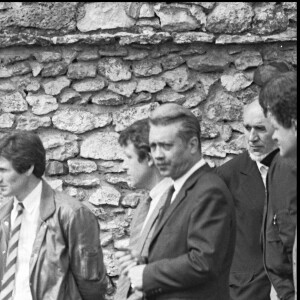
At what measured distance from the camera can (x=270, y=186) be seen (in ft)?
15.4

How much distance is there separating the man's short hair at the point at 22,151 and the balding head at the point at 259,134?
1.32 m

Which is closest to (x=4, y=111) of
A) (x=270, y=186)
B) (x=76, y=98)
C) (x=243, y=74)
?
(x=76, y=98)

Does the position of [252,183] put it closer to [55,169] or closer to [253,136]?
[253,136]

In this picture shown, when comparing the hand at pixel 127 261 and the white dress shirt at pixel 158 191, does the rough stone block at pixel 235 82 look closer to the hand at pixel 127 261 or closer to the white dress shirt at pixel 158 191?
the white dress shirt at pixel 158 191

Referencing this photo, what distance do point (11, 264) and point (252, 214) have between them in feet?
4.85

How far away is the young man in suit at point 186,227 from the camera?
166 inches

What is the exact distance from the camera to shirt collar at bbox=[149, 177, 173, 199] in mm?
4684

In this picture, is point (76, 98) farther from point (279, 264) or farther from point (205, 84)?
point (279, 264)

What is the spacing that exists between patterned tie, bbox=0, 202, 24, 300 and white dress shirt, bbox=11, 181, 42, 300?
0.02m

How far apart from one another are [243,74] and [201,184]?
9.16 feet

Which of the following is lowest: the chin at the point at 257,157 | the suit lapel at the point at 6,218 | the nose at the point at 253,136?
the suit lapel at the point at 6,218

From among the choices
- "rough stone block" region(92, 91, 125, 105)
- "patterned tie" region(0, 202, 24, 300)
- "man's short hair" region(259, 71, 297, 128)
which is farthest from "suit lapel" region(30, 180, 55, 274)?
"rough stone block" region(92, 91, 125, 105)

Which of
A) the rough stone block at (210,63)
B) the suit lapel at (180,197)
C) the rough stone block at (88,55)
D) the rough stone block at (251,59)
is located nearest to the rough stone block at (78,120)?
the rough stone block at (88,55)

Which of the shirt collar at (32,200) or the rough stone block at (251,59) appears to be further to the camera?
the rough stone block at (251,59)
